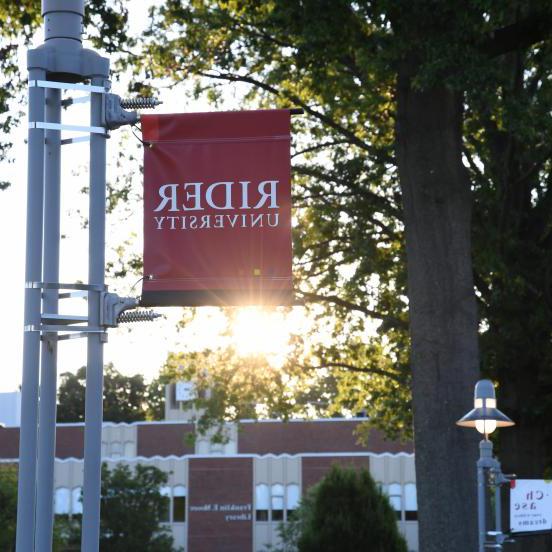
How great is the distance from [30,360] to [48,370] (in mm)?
155

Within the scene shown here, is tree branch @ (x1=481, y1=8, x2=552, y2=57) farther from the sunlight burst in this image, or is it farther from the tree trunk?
the sunlight burst

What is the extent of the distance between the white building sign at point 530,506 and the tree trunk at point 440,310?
12.1ft

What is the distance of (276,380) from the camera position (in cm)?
2572

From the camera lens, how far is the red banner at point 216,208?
626 centimetres

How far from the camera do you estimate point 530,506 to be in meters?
17.7

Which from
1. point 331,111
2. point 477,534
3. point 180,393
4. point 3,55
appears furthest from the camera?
point 180,393

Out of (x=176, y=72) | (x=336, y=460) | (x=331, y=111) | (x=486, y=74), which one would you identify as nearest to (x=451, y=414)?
(x=486, y=74)

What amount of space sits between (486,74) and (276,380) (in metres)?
13.5

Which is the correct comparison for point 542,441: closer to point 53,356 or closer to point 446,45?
point 446,45

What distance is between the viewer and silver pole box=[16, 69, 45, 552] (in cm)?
555

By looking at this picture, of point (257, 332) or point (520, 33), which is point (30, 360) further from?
point (257, 332)

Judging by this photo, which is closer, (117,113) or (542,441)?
(117,113)

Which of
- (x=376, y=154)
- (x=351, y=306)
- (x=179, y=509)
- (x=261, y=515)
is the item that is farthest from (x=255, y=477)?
(x=376, y=154)

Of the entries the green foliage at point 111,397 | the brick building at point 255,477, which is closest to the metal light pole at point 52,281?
the brick building at point 255,477
